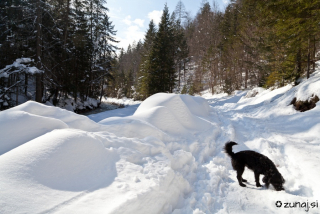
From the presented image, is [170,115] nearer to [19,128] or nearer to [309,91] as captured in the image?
[19,128]

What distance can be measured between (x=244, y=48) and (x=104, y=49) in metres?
21.3

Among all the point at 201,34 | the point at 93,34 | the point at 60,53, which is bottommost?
the point at 60,53

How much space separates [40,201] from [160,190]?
59.6 inches

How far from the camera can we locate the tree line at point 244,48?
374 inches

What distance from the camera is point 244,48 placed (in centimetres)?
2552

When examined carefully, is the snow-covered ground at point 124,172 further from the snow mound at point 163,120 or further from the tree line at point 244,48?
the tree line at point 244,48

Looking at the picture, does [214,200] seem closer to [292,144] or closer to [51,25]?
[292,144]

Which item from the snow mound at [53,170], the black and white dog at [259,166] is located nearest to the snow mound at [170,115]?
the black and white dog at [259,166]

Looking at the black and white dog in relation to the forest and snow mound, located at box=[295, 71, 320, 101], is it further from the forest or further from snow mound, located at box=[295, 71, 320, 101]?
the forest

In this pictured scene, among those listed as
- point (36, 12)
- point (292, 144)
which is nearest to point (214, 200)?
point (292, 144)

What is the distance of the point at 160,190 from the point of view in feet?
8.19

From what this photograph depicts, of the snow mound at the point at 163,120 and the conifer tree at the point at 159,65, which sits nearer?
the snow mound at the point at 163,120

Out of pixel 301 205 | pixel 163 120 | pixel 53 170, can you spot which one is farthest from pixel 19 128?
pixel 301 205

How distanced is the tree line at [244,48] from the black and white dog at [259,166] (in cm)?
932
